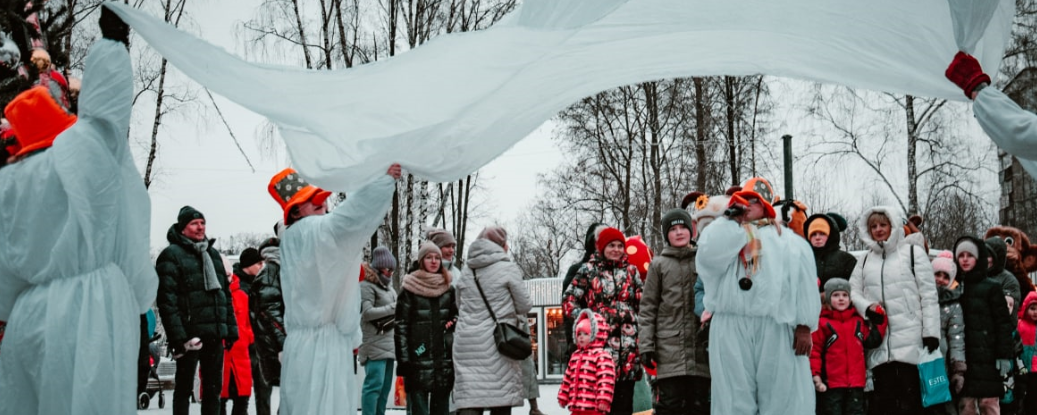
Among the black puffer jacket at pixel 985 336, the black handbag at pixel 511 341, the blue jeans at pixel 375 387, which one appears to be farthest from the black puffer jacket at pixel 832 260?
the blue jeans at pixel 375 387

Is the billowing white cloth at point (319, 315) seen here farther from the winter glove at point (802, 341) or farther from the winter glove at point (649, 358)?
the winter glove at point (802, 341)

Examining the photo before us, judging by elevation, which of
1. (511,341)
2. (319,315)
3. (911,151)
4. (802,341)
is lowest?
(511,341)

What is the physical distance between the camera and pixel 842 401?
336 inches

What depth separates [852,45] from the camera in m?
4.44

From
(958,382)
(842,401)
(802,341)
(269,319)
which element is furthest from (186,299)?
(958,382)

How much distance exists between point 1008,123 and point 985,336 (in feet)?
19.8

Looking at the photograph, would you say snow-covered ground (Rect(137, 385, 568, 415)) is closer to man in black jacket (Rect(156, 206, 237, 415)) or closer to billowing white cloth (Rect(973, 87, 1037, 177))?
man in black jacket (Rect(156, 206, 237, 415))

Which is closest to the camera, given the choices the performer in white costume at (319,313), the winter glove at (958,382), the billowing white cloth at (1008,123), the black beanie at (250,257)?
the billowing white cloth at (1008,123)

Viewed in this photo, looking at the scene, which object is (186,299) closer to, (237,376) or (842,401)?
(237,376)

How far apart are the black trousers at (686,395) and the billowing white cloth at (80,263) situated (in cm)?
449

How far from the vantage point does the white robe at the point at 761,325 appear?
6703 millimetres

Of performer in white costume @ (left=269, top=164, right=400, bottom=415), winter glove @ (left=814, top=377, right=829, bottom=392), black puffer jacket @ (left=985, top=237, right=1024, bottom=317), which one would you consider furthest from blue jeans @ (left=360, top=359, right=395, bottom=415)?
black puffer jacket @ (left=985, top=237, right=1024, bottom=317)

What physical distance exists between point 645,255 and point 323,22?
44.4 feet

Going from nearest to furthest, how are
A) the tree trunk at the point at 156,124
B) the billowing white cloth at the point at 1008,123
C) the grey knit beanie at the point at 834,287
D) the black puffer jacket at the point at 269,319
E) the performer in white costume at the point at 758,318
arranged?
the billowing white cloth at the point at 1008,123
the performer in white costume at the point at 758,318
the black puffer jacket at the point at 269,319
the grey knit beanie at the point at 834,287
the tree trunk at the point at 156,124
